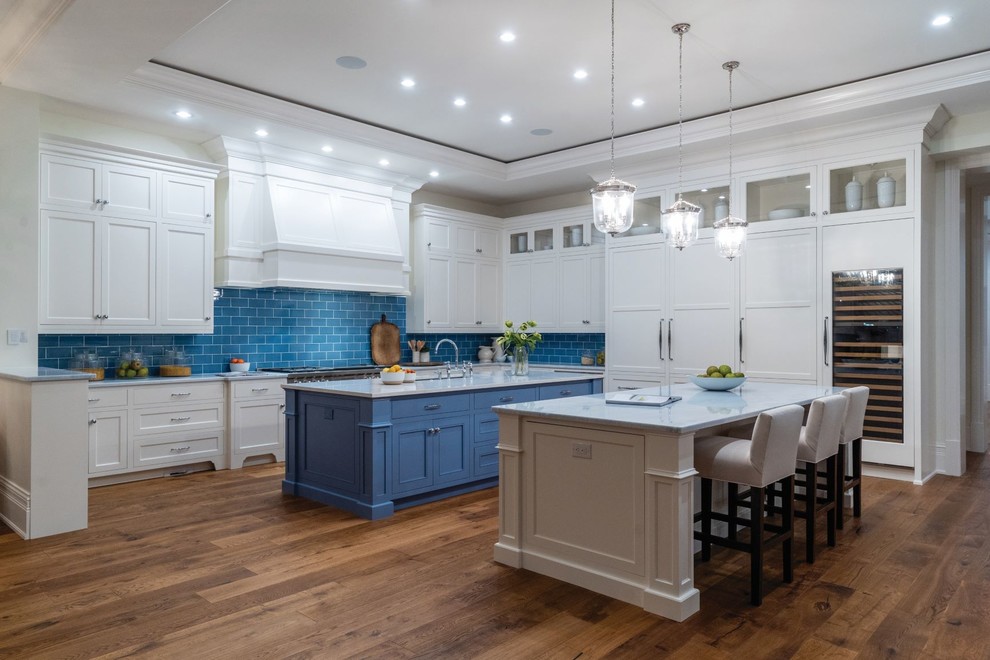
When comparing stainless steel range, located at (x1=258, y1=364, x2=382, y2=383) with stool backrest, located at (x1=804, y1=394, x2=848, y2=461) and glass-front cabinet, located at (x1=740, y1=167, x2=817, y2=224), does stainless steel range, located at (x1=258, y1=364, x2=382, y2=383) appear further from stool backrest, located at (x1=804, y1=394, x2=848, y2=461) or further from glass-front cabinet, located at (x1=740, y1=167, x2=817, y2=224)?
stool backrest, located at (x1=804, y1=394, x2=848, y2=461)

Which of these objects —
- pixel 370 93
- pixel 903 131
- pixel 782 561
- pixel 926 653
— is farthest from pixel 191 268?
pixel 903 131

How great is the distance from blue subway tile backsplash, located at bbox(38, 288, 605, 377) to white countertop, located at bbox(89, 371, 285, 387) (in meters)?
0.29

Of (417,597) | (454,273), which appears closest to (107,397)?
(417,597)

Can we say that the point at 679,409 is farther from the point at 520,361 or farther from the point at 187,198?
the point at 187,198

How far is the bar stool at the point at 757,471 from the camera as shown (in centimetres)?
282

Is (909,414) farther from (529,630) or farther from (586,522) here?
(529,630)

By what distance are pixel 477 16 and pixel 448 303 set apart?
4058 millimetres

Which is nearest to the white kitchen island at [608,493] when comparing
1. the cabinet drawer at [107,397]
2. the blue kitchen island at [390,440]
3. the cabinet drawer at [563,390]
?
the blue kitchen island at [390,440]

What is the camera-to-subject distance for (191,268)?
5.51 metres

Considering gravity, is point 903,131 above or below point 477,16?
below

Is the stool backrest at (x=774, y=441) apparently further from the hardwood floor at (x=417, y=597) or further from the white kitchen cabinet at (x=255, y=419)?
the white kitchen cabinet at (x=255, y=419)

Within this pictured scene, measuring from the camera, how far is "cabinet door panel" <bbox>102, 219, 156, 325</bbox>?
16.7 ft

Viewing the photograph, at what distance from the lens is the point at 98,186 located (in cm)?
501

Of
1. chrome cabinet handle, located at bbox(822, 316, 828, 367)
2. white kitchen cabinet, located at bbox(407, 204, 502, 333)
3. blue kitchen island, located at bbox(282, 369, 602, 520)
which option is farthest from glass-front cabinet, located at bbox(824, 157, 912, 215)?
white kitchen cabinet, located at bbox(407, 204, 502, 333)
